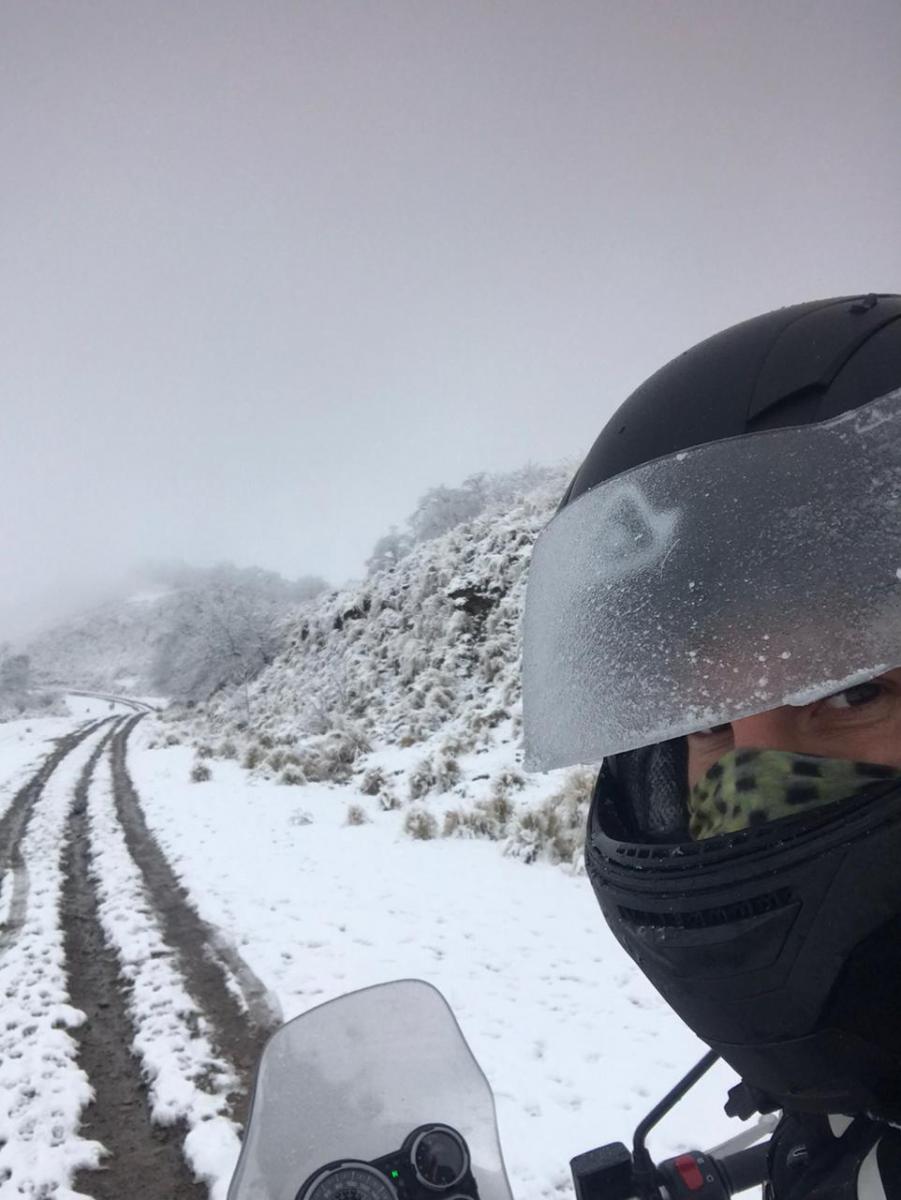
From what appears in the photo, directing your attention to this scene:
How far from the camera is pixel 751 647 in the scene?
1.02 m

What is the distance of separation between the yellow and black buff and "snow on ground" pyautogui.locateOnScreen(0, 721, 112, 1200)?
3.27 meters

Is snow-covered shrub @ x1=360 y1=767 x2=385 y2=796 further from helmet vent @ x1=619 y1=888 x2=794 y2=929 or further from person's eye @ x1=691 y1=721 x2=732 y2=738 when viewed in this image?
helmet vent @ x1=619 y1=888 x2=794 y2=929

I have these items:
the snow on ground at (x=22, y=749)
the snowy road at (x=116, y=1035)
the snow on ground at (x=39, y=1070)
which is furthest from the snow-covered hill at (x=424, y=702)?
the snow on ground at (x=39, y=1070)

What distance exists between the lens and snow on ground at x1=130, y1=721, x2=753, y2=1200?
→ 299 cm

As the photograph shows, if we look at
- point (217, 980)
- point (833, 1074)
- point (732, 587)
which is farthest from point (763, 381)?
point (217, 980)

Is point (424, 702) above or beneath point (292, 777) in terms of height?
above

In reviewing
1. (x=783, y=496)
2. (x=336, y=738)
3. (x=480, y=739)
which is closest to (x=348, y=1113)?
(x=783, y=496)

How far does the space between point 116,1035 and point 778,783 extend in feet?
13.9

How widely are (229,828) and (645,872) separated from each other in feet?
26.7

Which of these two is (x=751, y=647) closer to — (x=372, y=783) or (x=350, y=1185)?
(x=350, y=1185)

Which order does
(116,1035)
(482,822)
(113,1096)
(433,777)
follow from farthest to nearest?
(433,777), (482,822), (116,1035), (113,1096)

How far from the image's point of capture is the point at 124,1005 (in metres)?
4.13

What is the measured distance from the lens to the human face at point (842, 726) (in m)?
1.00

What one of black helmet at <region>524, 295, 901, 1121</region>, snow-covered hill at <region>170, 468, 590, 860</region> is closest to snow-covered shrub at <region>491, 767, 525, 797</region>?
snow-covered hill at <region>170, 468, 590, 860</region>
